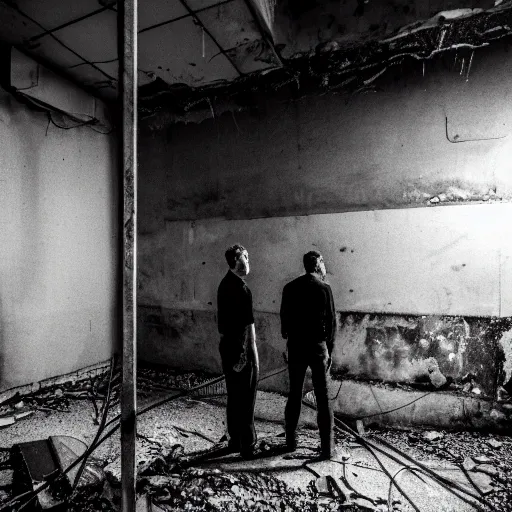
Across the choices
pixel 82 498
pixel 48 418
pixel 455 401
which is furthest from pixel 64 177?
pixel 455 401

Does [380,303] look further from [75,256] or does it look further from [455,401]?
[75,256]

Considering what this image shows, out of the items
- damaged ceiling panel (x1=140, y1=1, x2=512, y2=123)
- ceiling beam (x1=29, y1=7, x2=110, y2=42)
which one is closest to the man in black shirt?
damaged ceiling panel (x1=140, y1=1, x2=512, y2=123)

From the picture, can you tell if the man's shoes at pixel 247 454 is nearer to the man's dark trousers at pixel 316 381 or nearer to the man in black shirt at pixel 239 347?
the man in black shirt at pixel 239 347

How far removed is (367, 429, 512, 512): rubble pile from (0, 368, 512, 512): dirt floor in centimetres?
1

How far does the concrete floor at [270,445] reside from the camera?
2725mm

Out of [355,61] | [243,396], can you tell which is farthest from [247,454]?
[355,61]

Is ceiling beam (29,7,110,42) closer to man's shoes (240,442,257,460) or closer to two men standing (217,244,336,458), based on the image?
two men standing (217,244,336,458)

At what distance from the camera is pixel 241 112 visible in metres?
5.11

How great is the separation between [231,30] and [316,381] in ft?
12.9

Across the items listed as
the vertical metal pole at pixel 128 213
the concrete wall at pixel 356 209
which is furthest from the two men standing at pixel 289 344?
the concrete wall at pixel 356 209

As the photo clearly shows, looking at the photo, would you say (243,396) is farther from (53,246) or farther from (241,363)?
(53,246)

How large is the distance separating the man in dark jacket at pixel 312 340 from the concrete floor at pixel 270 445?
0.25m

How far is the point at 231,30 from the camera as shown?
3.81m

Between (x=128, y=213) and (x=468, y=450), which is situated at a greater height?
(x=128, y=213)
